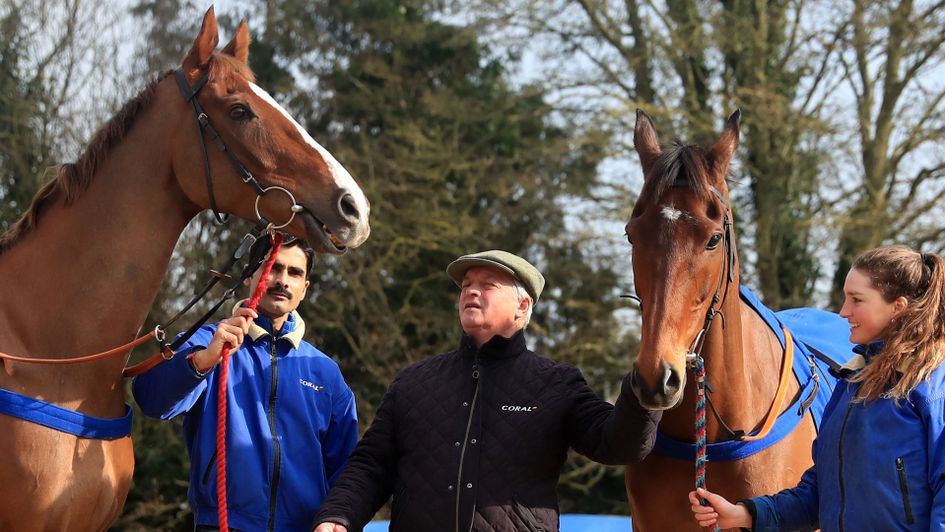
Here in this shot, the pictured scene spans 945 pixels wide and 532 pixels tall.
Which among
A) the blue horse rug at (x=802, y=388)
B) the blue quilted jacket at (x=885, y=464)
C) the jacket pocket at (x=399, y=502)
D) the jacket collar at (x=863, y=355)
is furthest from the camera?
the blue horse rug at (x=802, y=388)

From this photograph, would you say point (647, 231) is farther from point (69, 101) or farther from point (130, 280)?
point (69, 101)

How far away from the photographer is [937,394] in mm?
2717

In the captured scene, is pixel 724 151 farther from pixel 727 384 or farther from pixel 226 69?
pixel 226 69

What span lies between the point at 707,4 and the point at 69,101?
28.0 ft

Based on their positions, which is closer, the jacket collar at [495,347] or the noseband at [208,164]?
the noseband at [208,164]

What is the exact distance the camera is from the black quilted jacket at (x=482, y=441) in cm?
317

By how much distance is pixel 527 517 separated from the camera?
319 centimetres

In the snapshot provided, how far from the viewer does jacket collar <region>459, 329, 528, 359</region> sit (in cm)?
345

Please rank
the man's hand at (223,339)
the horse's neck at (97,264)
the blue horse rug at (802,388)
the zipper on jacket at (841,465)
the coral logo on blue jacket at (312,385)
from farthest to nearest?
the coral logo on blue jacket at (312,385) < the blue horse rug at (802,388) < the man's hand at (223,339) < the horse's neck at (97,264) < the zipper on jacket at (841,465)

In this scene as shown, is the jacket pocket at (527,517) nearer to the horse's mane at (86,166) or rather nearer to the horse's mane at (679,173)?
the horse's mane at (679,173)

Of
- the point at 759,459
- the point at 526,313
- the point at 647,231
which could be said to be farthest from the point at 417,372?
the point at 759,459

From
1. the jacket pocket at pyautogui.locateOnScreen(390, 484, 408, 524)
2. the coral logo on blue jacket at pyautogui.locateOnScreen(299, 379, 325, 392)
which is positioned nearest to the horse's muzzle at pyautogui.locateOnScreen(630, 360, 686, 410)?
the jacket pocket at pyautogui.locateOnScreen(390, 484, 408, 524)

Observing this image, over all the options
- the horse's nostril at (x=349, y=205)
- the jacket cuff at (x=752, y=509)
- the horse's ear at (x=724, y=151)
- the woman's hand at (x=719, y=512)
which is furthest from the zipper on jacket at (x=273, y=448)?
the horse's ear at (x=724, y=151)

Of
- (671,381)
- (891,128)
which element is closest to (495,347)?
(671,381)
